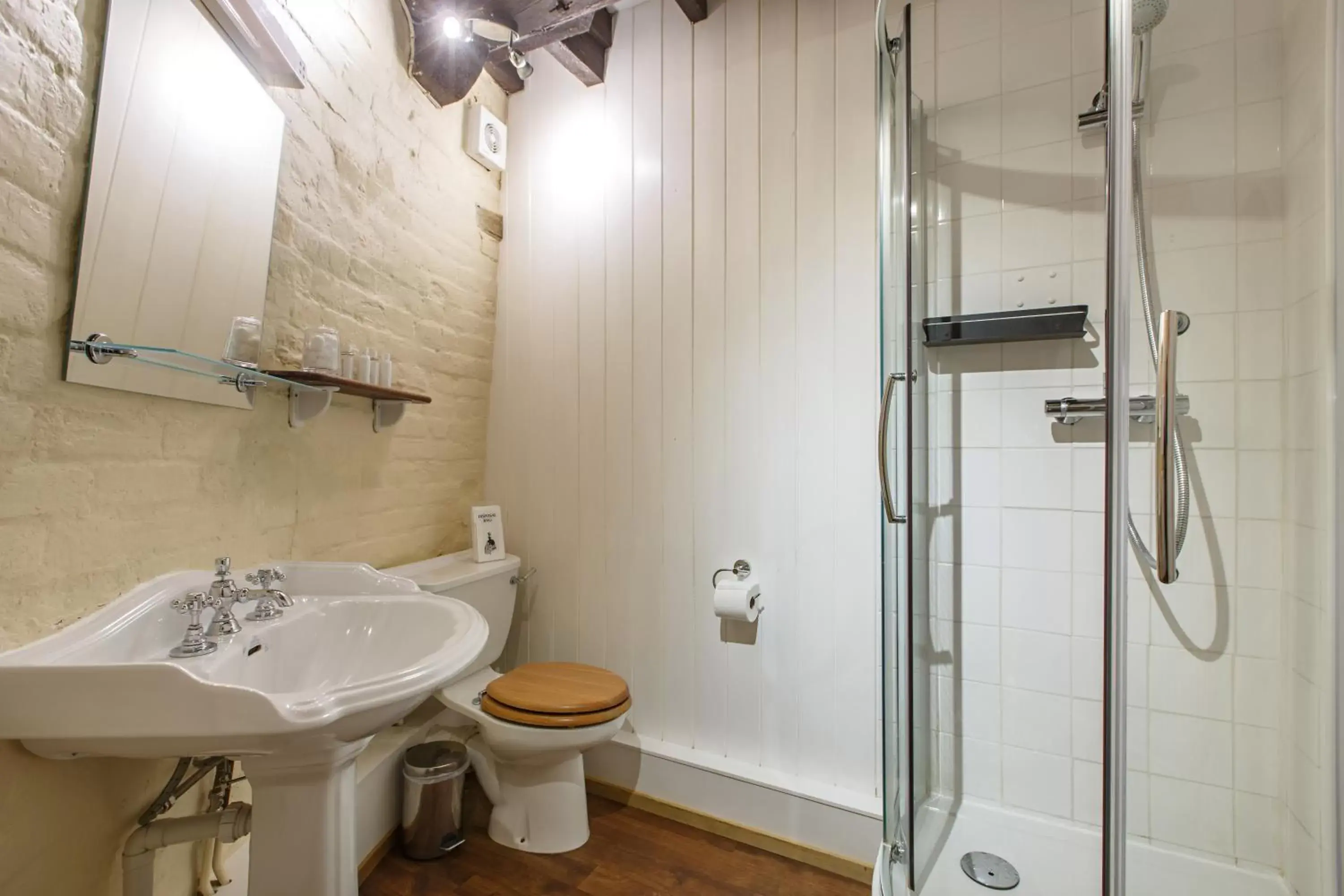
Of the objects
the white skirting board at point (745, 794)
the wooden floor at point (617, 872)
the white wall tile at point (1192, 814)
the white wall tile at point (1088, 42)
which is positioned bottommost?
the wooden floor at point (617, 872)

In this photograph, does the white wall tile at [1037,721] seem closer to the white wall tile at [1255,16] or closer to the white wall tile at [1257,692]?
the white wall tile at [1257,692]

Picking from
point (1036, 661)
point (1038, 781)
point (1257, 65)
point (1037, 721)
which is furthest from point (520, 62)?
point (1038, 781)

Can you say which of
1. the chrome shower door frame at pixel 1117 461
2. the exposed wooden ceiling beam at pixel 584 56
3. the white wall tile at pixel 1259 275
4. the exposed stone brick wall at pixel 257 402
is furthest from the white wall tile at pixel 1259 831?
the exposed wooden ceiling beam at pixel 584 56

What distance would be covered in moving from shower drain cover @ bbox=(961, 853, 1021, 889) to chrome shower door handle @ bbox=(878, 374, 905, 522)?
77 centimetres

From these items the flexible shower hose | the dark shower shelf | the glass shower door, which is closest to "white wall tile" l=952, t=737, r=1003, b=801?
the glass shower door

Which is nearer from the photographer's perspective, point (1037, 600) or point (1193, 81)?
point (1193, 81)

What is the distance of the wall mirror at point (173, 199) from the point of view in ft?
3.23

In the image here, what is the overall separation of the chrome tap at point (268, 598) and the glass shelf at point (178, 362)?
0.41 metres

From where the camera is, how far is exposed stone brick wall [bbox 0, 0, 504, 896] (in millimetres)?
893

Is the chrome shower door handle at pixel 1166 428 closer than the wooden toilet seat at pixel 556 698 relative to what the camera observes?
Yes

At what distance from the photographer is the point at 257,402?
1359mm

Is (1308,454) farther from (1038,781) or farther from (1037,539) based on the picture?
(1038,781)

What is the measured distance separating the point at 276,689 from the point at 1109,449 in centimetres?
145

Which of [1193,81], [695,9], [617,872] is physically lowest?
[617,872]
